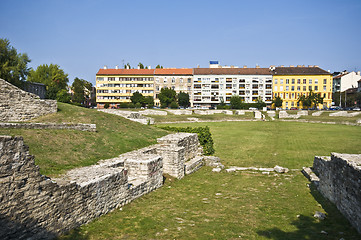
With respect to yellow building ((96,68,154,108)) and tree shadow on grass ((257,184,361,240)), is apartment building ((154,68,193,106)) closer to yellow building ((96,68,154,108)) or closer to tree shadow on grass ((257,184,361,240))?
yellow building ((96,68,154,108))

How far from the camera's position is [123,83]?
105250mm

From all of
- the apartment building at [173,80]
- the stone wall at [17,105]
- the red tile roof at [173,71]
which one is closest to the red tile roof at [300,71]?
Answer: the red tile roof at [173,71]

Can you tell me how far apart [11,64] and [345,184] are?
4790cm

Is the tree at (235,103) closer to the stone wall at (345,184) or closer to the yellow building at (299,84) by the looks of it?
the yellow building at (299,84)

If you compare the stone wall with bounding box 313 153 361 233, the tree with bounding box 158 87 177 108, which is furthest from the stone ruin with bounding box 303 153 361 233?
the tree with bounding box 158 87 177 108

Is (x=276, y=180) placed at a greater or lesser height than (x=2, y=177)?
lesser

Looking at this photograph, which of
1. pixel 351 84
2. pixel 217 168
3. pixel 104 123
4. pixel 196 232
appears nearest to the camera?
pixel 196 232

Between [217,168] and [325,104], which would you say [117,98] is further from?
[217,168]

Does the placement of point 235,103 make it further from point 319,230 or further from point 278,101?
point 319,230

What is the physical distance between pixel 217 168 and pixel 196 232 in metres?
9.39

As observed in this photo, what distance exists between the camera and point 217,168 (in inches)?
695

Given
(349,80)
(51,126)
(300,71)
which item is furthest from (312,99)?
(51,126)

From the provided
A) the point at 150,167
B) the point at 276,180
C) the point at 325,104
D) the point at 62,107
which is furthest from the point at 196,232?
the point at 325,104

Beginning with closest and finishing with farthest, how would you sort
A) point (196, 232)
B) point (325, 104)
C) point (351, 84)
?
point (196, 232) → point (325, 104) → point (351, 84)
